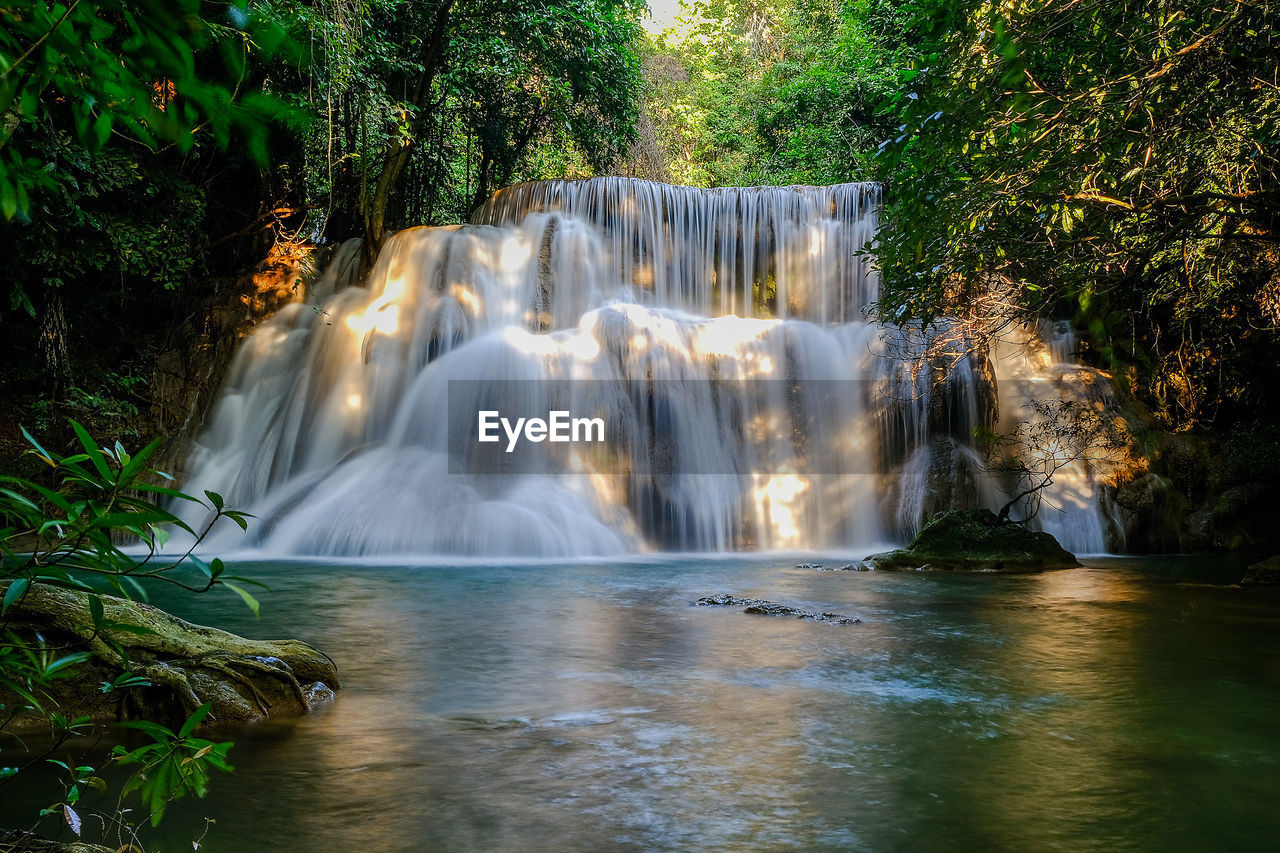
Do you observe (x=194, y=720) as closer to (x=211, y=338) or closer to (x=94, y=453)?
(x=94, y=453)

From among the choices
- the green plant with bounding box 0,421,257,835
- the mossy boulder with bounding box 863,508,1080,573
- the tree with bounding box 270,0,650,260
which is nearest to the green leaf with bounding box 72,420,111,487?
the green plant with bounding box 0,421,257,835

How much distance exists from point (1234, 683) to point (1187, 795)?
77.1 inches

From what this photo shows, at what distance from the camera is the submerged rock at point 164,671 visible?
3.69m

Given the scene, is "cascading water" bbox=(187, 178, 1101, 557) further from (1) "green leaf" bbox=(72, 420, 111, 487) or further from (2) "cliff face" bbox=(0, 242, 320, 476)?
(1) "green leaf" bbox=(72, 420, 111, 487)

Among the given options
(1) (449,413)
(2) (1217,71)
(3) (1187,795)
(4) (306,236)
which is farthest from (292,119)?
(4) (306,236)

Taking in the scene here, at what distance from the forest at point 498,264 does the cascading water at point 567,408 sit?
83 millimetres

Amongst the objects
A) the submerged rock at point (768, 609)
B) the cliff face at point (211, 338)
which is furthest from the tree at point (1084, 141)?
the cliff face at point (211, 338)

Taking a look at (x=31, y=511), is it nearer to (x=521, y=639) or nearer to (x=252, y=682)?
(x=252, y=682)

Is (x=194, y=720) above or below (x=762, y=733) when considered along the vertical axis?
above

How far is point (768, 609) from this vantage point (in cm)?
687

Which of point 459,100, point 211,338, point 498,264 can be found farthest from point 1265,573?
point 459,100

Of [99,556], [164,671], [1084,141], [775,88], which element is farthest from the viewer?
[775,88]

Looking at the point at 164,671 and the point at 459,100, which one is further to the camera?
the point at 459,100

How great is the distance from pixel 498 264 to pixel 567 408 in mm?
3768
